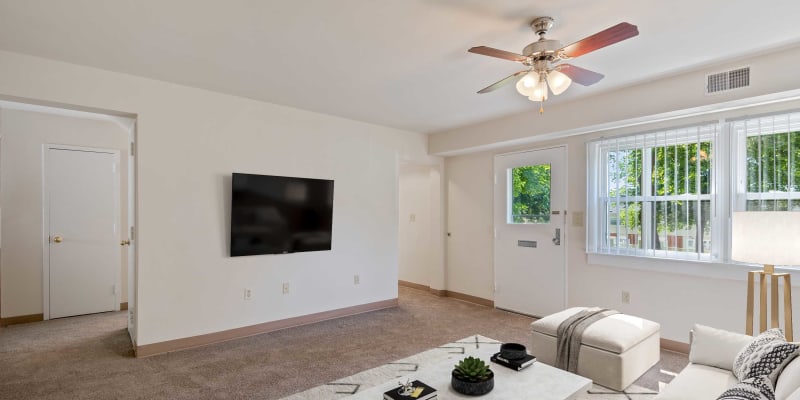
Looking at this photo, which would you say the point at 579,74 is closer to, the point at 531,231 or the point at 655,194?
the point at 655,194

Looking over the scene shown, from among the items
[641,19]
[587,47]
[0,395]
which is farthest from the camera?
[0,395]

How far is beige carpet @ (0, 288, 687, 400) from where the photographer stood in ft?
9.33

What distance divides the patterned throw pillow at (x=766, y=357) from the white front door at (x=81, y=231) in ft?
20.5

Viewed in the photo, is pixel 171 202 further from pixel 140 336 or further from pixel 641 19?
pixel 641 19

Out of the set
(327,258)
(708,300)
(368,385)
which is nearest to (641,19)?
(708,300)

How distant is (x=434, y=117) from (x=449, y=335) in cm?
255

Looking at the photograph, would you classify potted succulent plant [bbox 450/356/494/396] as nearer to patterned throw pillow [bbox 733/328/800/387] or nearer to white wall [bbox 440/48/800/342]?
patterned throw pillow [bbox 733/328/800/387]

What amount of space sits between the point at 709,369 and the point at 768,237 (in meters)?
0.88

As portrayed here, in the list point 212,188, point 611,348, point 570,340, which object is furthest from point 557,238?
point 212,188

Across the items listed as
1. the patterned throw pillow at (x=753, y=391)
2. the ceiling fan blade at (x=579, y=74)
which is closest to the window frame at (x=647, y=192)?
the ceiling fan blade at (x=579, y=74)

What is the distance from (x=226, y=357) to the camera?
3438 millimetres

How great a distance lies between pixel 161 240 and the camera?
356 cm

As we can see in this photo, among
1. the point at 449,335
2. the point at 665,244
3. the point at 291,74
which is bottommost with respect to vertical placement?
the point at 449,335

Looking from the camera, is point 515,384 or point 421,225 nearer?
point 515,384
